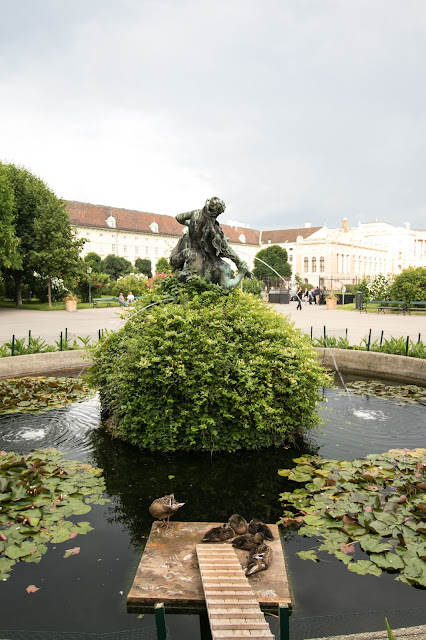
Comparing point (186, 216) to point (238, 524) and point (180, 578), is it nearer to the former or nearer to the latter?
point (238, 524)

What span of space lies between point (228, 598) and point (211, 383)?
2646mm

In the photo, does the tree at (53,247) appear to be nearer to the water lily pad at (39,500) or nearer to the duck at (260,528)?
the water lily pad at (39,500)

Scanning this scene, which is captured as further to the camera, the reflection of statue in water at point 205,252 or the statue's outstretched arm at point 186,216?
the statue's outstretched arm at point 186,216

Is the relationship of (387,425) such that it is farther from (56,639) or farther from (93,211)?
(93,211)

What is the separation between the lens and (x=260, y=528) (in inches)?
144

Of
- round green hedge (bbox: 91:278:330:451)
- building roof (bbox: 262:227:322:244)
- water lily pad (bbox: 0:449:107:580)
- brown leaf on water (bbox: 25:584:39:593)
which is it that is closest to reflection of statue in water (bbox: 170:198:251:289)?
round green hedge (bbox: 91:278:330:451)

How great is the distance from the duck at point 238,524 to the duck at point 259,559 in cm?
29

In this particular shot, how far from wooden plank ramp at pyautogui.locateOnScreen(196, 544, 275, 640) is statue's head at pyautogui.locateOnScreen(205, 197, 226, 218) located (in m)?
4.43

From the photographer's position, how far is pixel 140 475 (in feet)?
16.3

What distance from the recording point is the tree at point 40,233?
33.8m

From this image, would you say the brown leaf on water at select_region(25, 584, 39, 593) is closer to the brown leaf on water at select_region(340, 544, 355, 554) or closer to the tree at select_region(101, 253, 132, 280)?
the brown leaf on water at select_region(340, 544, 355, 554)

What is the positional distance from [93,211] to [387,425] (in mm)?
86482

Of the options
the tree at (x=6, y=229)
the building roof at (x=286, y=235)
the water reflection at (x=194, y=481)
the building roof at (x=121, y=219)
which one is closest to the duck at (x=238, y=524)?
the water reflection at (x=194, y=481)

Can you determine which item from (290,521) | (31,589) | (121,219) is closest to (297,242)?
(121,219)
